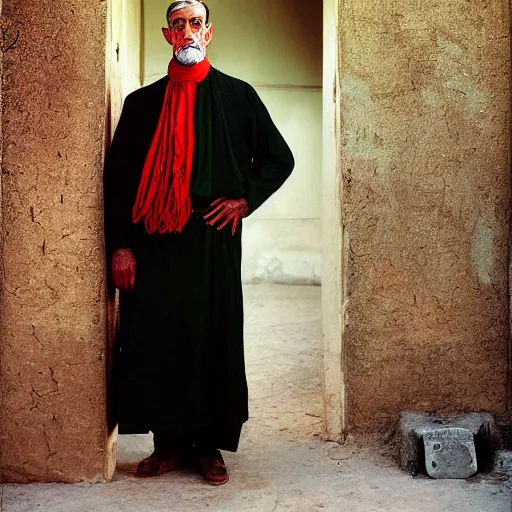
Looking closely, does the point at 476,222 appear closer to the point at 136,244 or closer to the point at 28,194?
the point at 136,244

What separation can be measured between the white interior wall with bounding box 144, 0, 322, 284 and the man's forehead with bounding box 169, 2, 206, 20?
4.65 meters

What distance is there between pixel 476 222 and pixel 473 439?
976mm

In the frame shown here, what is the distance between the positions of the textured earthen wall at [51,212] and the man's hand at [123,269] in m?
0.07

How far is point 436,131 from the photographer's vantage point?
165 inches

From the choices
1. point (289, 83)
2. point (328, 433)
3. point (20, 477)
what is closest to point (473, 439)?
point (328, 433)

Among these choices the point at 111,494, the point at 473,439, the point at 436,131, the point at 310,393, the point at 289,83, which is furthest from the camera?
the point at 289,83

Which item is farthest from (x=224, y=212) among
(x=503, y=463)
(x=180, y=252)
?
(x=503, y=463)

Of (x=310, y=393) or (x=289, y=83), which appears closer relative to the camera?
(x=310, y=393)

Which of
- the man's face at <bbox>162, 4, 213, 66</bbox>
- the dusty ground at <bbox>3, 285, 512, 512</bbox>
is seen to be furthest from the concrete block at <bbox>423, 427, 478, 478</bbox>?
the man's face at <bbox>162, 4, 213, 66</bbox>

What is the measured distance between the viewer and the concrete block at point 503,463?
386 centimetres

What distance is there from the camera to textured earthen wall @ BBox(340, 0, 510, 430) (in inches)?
164

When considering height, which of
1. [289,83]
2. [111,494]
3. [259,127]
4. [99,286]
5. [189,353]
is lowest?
[111,494]

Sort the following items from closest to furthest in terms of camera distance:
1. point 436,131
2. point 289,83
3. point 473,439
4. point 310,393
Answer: point 473,439
point 436,131
point 310,393
point 289,83

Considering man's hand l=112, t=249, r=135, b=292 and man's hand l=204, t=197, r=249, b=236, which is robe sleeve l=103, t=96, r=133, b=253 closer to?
man's hand l=112, t=249, r=135, b=292
